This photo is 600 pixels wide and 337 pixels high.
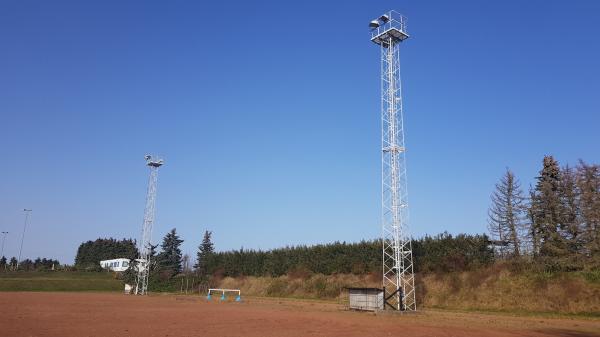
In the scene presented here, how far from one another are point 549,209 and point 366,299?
22.1 metres

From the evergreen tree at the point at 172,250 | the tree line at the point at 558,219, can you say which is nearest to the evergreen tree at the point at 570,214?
the tree line at the point at 558,219

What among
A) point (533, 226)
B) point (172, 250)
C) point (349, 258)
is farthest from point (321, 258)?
point (172, 250)

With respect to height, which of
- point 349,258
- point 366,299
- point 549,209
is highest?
point 549,209

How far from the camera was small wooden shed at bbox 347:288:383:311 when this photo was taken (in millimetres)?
28312

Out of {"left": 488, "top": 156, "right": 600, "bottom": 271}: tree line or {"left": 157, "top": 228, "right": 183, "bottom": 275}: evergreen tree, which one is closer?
{"left": 488, "top": 156, "right": 600, "bottom": 271}: tree line

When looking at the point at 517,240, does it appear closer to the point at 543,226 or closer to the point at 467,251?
the point at 543,226

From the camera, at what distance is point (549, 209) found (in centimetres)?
4084

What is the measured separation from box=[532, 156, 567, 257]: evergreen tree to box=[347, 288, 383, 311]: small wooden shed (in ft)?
51.1

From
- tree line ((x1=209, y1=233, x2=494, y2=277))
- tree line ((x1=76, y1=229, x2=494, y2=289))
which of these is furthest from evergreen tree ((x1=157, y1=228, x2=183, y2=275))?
tree line ((x1=209, y1=233, x2=494, y2=277))

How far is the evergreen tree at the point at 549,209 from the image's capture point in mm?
36097

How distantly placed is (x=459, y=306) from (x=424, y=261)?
24.0ft

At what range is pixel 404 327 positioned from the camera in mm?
19406

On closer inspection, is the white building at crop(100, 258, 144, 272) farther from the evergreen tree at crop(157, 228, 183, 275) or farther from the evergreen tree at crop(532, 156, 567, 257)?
the evergreen tree at crop(532, 156, 567, 257)

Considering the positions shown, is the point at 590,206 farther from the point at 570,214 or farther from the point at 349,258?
the point at 349,258
